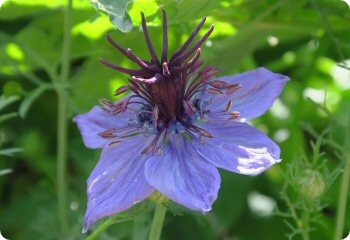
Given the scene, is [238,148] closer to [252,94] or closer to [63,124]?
[252,94]

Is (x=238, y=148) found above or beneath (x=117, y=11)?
beneath

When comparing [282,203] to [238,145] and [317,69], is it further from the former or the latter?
[238,145]

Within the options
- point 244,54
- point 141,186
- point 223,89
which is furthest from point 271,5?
point 141,186

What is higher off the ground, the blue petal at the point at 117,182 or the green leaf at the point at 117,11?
the green leaf at the point at 117,11

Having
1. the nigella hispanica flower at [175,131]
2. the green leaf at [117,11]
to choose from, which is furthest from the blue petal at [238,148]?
the green leaf at [117,11]

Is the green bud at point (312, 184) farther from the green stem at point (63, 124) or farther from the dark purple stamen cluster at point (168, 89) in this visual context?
the green stem at point (63, 124)

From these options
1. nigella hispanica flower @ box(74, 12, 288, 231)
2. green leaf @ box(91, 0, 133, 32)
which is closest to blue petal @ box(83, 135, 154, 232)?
nigella hispanica flower @ box(74, 12, 288, 231)

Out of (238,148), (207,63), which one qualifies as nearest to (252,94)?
(238,148)
